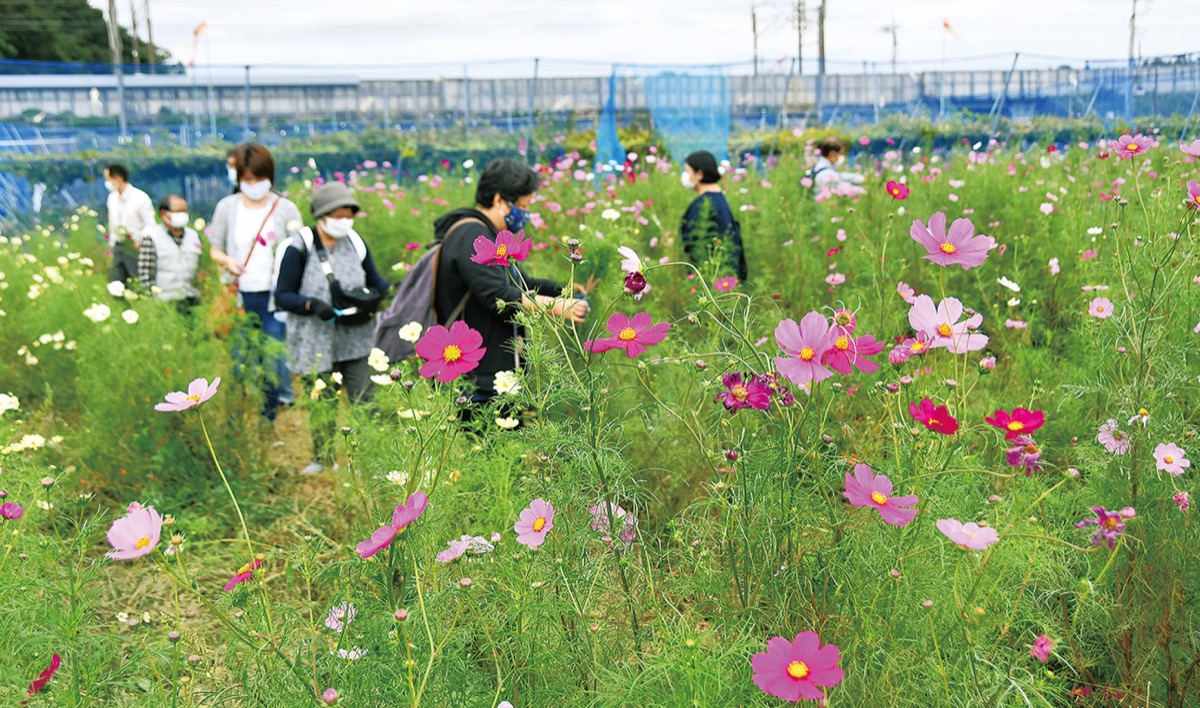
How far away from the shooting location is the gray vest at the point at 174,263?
520cm

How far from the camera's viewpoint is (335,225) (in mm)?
3844

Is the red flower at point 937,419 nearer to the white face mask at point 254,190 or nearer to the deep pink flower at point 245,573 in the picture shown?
the deep pink flower at point 245,573

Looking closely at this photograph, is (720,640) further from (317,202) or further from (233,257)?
(233,257)

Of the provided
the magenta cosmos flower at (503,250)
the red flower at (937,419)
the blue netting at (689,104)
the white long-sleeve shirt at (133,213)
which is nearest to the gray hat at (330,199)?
the magenta cosmos flower at (503,250)

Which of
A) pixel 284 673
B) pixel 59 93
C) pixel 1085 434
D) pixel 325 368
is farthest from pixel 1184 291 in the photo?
pixel 59 93

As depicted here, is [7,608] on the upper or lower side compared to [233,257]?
lower

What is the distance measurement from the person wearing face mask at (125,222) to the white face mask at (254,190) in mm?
1571

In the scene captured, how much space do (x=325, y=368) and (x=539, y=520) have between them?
2.66 m

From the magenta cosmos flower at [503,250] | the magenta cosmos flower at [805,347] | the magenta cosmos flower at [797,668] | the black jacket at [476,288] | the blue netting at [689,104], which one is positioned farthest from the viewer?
the blue netting at [689,104]

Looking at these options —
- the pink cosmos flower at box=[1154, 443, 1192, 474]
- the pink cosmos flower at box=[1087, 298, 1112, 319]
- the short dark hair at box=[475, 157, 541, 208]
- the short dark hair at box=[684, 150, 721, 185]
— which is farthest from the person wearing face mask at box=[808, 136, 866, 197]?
the pink cosmos flower at box=[1154, 443, 1192, 474]

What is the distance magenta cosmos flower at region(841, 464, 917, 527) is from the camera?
3.83 feet

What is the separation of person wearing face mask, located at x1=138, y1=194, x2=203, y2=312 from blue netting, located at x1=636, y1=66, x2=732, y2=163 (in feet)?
24.8

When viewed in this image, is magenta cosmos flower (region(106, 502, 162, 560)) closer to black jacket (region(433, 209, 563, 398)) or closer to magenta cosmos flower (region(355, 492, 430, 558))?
magenta cosmos flower (region(355, 492, 430, 558))

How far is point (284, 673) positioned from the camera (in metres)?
1.44
